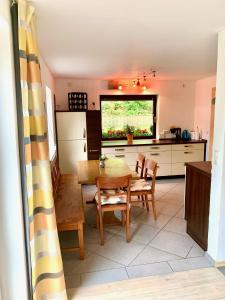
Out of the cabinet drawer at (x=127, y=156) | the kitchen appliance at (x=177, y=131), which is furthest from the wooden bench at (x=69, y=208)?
the kitchen appliance at (x=177, y=131)

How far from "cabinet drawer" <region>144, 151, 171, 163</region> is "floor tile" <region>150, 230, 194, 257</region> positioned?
2.30m

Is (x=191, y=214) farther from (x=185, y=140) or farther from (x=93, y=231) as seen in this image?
(x=185, y=140)

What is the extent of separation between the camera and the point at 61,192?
3.09 m

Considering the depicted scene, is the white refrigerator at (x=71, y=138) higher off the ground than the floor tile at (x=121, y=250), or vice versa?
the white refrigerator at (x=71, y=138)

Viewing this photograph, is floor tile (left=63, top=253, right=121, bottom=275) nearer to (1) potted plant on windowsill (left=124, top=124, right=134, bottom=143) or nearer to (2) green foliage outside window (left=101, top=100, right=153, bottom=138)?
(1) potted plant on windowsill (left=124, top=124, right=134, bottom=143)

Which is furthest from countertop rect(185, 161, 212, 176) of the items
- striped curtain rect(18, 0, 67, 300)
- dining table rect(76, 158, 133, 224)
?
striped curtain rect(18, 0, 67, 300)

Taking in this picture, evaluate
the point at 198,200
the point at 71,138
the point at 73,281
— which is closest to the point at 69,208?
the point at 73,281

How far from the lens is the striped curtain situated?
151cm

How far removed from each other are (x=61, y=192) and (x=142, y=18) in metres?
2.28

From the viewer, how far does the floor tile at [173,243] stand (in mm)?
2566

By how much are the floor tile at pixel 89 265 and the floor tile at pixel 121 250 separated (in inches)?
3.0

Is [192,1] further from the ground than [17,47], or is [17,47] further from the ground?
[192,1]

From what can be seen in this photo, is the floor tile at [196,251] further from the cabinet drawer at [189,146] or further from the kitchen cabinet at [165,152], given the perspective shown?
the cabinet drawer at [189,146]

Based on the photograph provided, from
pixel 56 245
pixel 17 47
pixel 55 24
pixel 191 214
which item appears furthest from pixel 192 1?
pixel 191 214
